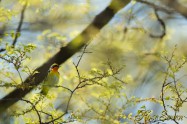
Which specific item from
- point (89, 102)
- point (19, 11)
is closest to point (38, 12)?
point (19, 11)

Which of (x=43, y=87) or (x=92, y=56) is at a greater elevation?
(x=92, y=56)

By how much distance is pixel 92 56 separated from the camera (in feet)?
13.7

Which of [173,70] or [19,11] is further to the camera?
[19,11]

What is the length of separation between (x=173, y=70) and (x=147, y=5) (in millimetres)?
688

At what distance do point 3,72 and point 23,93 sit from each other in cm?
25

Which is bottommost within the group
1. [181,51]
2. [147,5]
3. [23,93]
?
[23,93]

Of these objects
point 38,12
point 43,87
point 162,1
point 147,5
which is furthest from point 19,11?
point 162,1

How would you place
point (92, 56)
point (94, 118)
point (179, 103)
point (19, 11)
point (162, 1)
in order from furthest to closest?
point (92, 56)
point (19, 11)
point (94, 118)
point (179, 103)
point (162, 1)

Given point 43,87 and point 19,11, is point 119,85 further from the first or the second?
point 19,11

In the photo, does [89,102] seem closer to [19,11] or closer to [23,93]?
[23,93]

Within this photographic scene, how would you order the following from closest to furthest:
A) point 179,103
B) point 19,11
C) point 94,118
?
1. point 179,103
2. point 94,118
3. point 19,11

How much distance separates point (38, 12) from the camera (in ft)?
12.0

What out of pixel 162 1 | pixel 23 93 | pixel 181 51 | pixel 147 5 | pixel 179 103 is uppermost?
pixel 147 5

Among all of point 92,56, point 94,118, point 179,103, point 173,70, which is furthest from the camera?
point 92,56
